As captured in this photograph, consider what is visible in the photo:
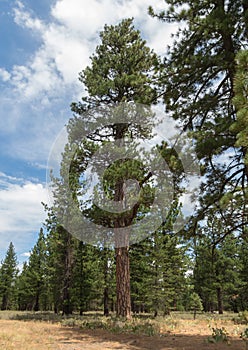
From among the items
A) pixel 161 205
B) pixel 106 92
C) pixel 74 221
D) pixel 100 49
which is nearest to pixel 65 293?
pixel 74 221

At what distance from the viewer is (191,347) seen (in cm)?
640

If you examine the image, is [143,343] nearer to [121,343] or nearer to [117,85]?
[121,343]

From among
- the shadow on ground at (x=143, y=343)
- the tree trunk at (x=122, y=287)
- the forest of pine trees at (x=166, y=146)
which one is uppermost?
the forest of pine trees at (x=166, y=146)

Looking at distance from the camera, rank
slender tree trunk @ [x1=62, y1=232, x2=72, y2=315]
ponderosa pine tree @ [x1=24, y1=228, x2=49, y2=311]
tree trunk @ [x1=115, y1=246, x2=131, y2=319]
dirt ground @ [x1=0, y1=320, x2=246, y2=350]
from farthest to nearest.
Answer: ponderosa pine tree @ [x1=24, y1=228, x2=49, y2=311]
slender tree trunk @ [x1=62, y1=232, x2=72, y2=315]
tree trunk @ [x1=115, y1=246, x2=131, y2=319]
dirt ground @ [x1=0, y1=320, x2=246, y2=350]

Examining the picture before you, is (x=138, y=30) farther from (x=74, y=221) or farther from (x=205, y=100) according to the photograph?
(x=74, y=221)

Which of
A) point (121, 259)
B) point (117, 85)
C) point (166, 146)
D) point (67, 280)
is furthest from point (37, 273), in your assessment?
point (166, 146)

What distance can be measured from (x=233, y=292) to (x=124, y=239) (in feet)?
80.9

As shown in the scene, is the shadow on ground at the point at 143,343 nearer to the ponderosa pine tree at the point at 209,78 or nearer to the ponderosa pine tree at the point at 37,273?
the ponderosa pine tree at the point at 209,78

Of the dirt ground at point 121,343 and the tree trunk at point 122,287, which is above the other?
the tree trunk at point 122,287

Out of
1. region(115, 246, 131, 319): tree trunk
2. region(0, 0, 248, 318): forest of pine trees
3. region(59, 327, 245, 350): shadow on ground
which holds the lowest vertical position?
region(59, 327, 245, 350): shadow on ground

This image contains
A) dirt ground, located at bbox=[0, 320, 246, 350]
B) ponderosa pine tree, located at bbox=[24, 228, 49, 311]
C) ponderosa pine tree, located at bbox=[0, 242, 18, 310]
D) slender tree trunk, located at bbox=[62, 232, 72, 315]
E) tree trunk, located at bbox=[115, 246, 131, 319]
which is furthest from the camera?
ponderosa pine tree, located at bbox=[0, 242, 18, 310]

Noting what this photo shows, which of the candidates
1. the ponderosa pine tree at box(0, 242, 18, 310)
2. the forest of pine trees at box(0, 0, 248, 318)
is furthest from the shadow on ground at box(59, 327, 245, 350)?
the ponderosa pine tree at box(0, 242, 18, 310)

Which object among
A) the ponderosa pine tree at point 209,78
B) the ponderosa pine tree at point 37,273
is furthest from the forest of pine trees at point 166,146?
the ponderosa pine tree at point 37,273

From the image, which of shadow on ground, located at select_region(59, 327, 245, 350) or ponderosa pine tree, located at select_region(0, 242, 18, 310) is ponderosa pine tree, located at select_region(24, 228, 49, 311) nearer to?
ponderosa pine tree, located at select_region(0, 242, 18, 310)
